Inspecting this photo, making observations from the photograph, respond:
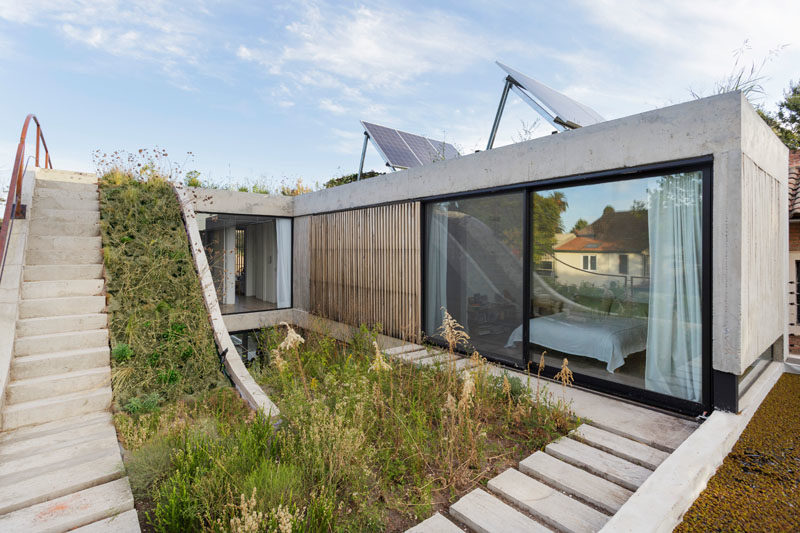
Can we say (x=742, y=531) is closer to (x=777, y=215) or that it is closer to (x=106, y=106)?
(x=777, y=215)

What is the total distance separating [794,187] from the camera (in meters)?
6.31

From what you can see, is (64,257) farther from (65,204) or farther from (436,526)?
(436,526)

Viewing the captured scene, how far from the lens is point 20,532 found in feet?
7.03

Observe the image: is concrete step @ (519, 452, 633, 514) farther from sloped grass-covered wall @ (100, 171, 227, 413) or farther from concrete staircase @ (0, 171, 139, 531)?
sloped grass-covered wall @ (100, 171, 227, 413)

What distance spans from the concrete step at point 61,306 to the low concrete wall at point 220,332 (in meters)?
1.19

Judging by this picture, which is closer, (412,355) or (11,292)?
(11,292)

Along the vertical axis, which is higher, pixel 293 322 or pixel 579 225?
pixel 579 225

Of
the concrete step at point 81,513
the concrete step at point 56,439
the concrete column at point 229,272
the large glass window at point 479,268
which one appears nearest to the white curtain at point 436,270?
the large glass window at point 479,268

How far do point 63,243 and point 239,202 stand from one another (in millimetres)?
3278

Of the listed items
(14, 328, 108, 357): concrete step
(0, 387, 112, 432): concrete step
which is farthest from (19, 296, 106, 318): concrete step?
(0, 387, 112, 432): concrete step

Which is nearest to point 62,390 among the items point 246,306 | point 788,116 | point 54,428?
point 54,428

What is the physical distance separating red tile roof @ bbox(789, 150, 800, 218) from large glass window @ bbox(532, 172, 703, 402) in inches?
158

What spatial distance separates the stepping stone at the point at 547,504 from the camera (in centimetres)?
211

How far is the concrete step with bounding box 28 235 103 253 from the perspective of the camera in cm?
502
